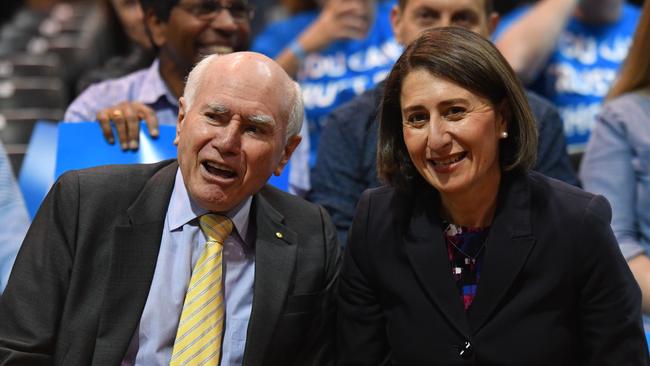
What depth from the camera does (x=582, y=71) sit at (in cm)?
397

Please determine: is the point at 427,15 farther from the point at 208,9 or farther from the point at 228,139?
the point at 228,139

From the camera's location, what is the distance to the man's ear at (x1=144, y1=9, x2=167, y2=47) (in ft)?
11.0

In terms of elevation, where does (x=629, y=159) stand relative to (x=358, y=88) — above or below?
above

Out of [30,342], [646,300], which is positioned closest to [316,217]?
[30,342]

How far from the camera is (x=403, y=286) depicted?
216cm

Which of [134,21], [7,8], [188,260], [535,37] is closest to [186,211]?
[188,260]

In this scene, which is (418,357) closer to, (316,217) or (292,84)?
(316,217)

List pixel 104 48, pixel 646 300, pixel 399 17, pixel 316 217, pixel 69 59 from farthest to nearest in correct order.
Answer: pixel 104 48, pixel 69 59, pixel 399 17, pixel 646 300, pixel 316 217

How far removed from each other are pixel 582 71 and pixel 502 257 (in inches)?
82.6

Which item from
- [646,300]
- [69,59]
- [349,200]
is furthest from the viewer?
[69,59]

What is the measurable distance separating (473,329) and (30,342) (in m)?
0.94

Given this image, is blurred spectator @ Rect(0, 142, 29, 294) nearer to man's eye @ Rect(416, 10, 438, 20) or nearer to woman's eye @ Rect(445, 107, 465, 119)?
woman's eye @ Rect(445, 107, 465, 119)

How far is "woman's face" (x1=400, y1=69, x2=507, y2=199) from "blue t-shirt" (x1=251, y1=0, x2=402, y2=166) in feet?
5.66

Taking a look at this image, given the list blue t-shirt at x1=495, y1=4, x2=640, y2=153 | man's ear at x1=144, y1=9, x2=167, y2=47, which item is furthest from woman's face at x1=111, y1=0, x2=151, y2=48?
blue t-shirt at x1=495, y1=4, x2=640, y2=153
